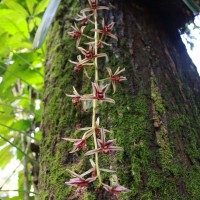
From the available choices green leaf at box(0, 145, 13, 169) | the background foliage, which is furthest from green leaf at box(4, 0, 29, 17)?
green leaf at box(0, 145, 13, 169)

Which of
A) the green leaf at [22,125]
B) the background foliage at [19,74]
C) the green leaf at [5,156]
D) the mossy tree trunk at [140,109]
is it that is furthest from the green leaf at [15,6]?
the green leaf at [5,156]

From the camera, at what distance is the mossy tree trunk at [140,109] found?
0.57 meters

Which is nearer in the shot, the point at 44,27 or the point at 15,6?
the point at 44,27

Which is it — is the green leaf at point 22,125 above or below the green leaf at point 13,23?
below

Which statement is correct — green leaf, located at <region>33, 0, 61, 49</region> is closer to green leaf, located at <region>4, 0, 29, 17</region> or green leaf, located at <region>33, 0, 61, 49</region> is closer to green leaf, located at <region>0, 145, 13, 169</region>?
green leaf, located at <region>4, 0, 29, 17</region>

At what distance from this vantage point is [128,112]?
659 mm

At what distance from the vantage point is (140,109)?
0.66 meters

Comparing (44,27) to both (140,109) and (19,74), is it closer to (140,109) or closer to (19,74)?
(140,109)

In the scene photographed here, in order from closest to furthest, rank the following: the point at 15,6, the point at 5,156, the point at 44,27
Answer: the point at 44,27, the point at 15,6, the point at 5,156

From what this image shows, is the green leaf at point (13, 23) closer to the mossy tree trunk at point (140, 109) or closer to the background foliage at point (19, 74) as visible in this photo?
the background foliage at point (19, 74)

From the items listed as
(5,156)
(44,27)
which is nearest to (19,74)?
(5,156)

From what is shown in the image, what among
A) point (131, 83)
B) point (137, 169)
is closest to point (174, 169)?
point (137, 169)

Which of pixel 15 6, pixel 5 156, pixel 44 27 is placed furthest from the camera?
pixel 5 156

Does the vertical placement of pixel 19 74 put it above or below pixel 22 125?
above
